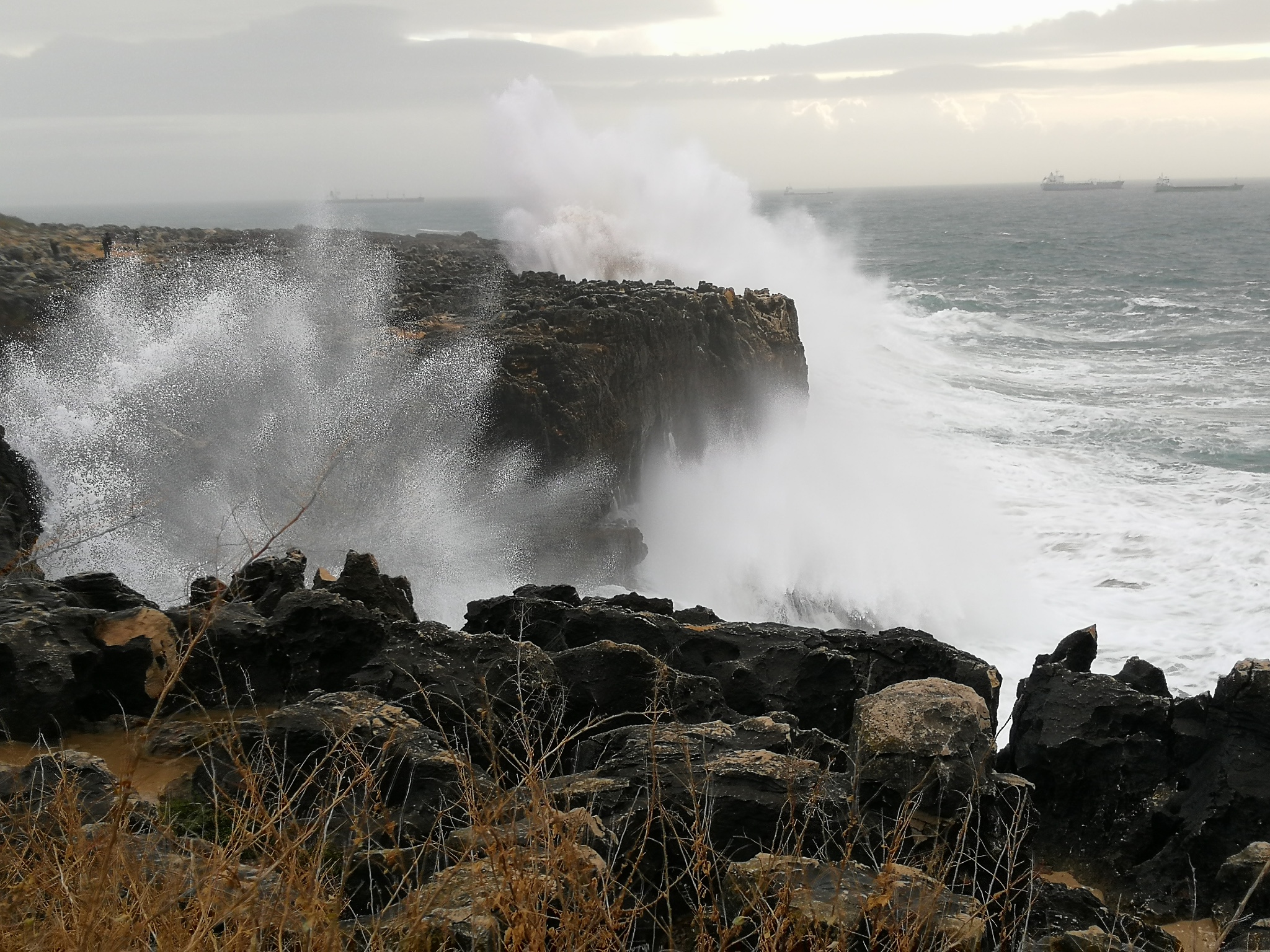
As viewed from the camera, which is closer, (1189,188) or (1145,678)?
(1145,678)

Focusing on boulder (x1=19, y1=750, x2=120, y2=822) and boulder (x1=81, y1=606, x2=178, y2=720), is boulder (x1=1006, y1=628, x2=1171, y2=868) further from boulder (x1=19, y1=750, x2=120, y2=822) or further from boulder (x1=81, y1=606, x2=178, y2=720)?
boulder (x1=81, y1=606, x2=178, y2=720)

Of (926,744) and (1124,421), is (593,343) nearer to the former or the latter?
(926,744)

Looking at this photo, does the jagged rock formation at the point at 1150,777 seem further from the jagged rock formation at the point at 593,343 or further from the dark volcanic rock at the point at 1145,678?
the jagged rock formation at the point at 593,343

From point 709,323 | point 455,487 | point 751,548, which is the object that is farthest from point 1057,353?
point 455,487

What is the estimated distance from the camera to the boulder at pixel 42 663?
534 cm

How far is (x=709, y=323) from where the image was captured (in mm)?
16844

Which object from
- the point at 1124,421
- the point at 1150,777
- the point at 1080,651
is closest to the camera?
the point at 1150,777

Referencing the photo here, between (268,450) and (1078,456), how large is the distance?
45.2ft

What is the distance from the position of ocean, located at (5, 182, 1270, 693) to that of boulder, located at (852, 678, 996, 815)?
22.2ft

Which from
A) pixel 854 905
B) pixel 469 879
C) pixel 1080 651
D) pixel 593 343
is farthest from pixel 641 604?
pixel 593 343

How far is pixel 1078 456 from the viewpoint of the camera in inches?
729

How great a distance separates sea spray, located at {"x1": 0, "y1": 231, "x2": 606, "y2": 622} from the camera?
1062cm

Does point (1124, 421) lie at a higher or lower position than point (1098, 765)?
lower

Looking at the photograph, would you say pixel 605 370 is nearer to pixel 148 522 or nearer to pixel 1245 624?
pixel 148 522
